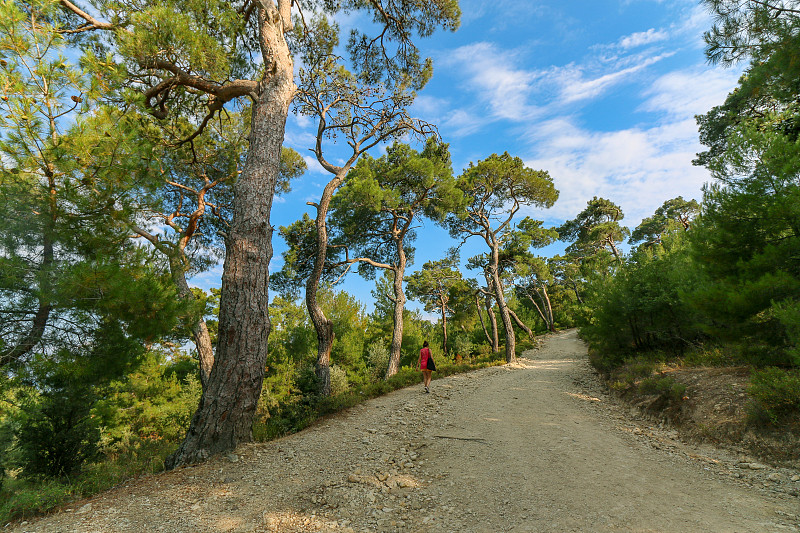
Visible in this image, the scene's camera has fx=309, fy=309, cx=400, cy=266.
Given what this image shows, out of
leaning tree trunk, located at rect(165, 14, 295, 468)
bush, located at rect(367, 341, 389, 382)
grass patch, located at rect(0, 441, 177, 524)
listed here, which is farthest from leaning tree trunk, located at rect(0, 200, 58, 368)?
bush, located at rect(367, 341, 389, 382)

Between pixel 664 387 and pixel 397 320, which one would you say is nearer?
pixel 664 387

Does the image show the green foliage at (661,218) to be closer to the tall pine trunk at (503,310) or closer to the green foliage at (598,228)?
the green foliage at (598,228)

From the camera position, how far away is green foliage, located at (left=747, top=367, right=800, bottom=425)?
4.00 meters

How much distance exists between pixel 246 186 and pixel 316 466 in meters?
4.39

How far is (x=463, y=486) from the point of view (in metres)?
3.60

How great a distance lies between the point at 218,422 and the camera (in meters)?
4.28

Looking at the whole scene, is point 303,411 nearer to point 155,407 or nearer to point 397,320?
point 397,320

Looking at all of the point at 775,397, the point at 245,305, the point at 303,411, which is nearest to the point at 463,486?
the point at 245,305

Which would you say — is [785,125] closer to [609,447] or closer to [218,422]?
[609,447]

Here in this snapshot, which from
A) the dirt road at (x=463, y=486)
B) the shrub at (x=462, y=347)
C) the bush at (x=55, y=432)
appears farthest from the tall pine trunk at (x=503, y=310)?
the bush at (x=55, y=432)

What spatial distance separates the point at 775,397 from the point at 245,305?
747 cm

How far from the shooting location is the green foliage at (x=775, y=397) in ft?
13.1

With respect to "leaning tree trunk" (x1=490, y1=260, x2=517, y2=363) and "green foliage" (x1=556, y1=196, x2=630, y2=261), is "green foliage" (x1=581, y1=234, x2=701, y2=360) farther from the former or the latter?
"green foliage" (x1=556, y1=196, x2=630, y2=261)

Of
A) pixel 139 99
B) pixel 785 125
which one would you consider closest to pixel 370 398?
pixel 139 99
